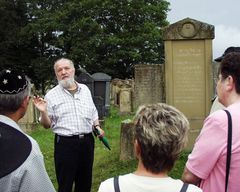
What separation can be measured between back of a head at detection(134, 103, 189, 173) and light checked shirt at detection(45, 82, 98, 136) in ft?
10.6

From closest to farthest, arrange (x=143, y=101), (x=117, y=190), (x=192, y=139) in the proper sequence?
1. (x=117, y=190)
2. (x=192, y=139)
3. (x=143, y=101)

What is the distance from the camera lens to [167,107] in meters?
2.74

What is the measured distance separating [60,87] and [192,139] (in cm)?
487

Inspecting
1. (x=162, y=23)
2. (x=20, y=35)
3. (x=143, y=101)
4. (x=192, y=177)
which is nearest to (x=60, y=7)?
(x=20, y=35)

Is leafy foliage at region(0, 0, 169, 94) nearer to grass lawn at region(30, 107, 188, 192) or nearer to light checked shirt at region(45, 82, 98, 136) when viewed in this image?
grass lawn at region(30, 107, 188, 192)

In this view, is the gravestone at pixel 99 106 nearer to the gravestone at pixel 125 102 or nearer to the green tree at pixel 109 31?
the gravestone at pixel 125 102

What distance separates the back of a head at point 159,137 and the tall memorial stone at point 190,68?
7813mm

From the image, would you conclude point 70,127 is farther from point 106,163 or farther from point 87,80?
point 87,80

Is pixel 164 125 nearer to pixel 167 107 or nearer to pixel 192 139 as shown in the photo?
pixel 167 107

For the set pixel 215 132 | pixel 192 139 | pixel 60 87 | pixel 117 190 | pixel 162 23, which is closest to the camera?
pixel 117 190

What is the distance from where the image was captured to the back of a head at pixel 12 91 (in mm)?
3145

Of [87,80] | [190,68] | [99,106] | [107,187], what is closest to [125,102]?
[87,80]

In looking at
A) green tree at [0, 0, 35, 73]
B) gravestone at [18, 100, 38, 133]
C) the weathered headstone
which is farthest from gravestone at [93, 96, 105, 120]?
green tree at [0, 0, 35, 73]

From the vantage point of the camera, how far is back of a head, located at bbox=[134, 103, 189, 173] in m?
2.61
